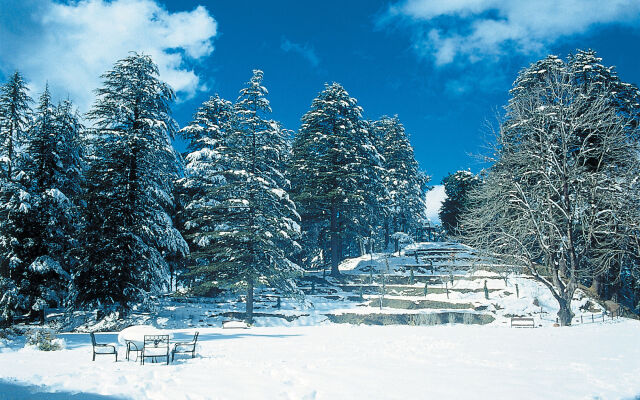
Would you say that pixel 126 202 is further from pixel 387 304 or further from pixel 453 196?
pixel 453 196

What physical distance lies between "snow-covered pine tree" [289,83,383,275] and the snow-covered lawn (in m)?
23.1

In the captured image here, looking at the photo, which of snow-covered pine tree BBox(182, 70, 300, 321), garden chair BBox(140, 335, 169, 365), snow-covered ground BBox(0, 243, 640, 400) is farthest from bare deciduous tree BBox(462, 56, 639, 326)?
garden chair BBox(140, 335, 169, 365)

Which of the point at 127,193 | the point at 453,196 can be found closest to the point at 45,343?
the point at 127,193

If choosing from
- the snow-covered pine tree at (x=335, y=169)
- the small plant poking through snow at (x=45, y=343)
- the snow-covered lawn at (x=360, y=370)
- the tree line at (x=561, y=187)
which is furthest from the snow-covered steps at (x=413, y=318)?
the small plant poking through snow at (x=45, y=343)

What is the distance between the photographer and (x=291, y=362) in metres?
10.5

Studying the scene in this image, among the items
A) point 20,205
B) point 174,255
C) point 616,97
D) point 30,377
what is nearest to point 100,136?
point 20,205

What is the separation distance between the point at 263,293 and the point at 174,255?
928 cm

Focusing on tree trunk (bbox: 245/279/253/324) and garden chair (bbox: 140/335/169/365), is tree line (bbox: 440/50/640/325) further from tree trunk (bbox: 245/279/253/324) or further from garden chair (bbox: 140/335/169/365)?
garden chair (bbox: 140/335/169/365)

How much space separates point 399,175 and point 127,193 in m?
36.8

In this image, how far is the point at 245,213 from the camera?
27.2m

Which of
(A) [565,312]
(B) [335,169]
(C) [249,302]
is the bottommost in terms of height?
(C) [249,302]

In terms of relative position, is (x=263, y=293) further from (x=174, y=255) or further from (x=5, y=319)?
(x=5, y=319)

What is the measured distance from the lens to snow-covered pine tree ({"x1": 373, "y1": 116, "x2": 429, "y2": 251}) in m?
51.1

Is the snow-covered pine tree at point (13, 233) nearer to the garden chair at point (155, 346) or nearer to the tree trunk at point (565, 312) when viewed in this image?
the garden chair at point (155, 346)
